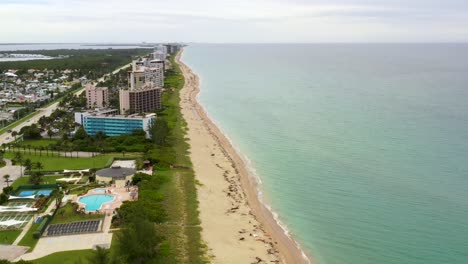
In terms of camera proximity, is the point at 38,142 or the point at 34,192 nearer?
the point at 34,192

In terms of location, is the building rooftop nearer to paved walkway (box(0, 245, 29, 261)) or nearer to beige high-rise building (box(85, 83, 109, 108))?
paved walkway (box(0, 245, 29, 261))

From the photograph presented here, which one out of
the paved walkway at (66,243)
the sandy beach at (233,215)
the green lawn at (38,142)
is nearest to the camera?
the paved walkway at (66,243)

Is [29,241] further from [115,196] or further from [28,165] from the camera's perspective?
[28,165]

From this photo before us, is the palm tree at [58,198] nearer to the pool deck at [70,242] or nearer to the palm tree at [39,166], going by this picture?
the pool deck at [70,242]

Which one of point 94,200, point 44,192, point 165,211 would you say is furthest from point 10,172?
point 165,211

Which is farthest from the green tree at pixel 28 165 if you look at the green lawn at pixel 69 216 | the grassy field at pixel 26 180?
the green lawn at pixel 69 216

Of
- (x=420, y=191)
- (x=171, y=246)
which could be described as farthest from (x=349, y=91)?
(x=171, y=246)
